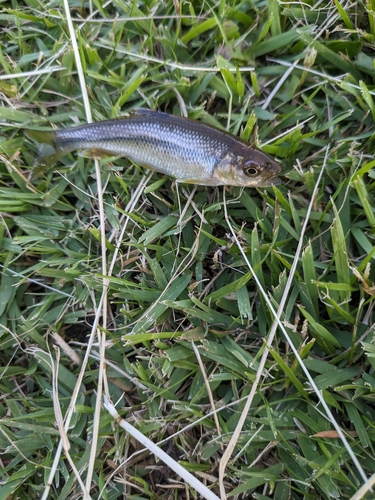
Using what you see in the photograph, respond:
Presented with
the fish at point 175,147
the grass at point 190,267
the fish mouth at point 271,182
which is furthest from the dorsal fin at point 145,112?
the fish mouth at point 271,182

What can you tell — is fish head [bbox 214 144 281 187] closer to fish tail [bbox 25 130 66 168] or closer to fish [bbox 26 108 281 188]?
fish [bbox 26 108 281 188]

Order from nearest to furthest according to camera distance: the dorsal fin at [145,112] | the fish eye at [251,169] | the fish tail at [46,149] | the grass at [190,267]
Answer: the grass at [190,267] < the fish eye at [251,169] < the dorsal fin at [145,112] < the fish tail at [46,149]

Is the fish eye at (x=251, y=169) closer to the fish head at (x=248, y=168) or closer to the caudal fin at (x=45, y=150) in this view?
the fish head at (x=248, y=168)

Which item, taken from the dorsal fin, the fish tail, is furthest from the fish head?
the fish tail

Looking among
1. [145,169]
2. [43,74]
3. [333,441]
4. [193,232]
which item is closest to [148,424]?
[333,441]

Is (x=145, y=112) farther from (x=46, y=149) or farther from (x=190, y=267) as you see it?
(x=190, y=267)

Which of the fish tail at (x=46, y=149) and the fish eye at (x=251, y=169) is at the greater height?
the fish eye at (x=251, y=169)
